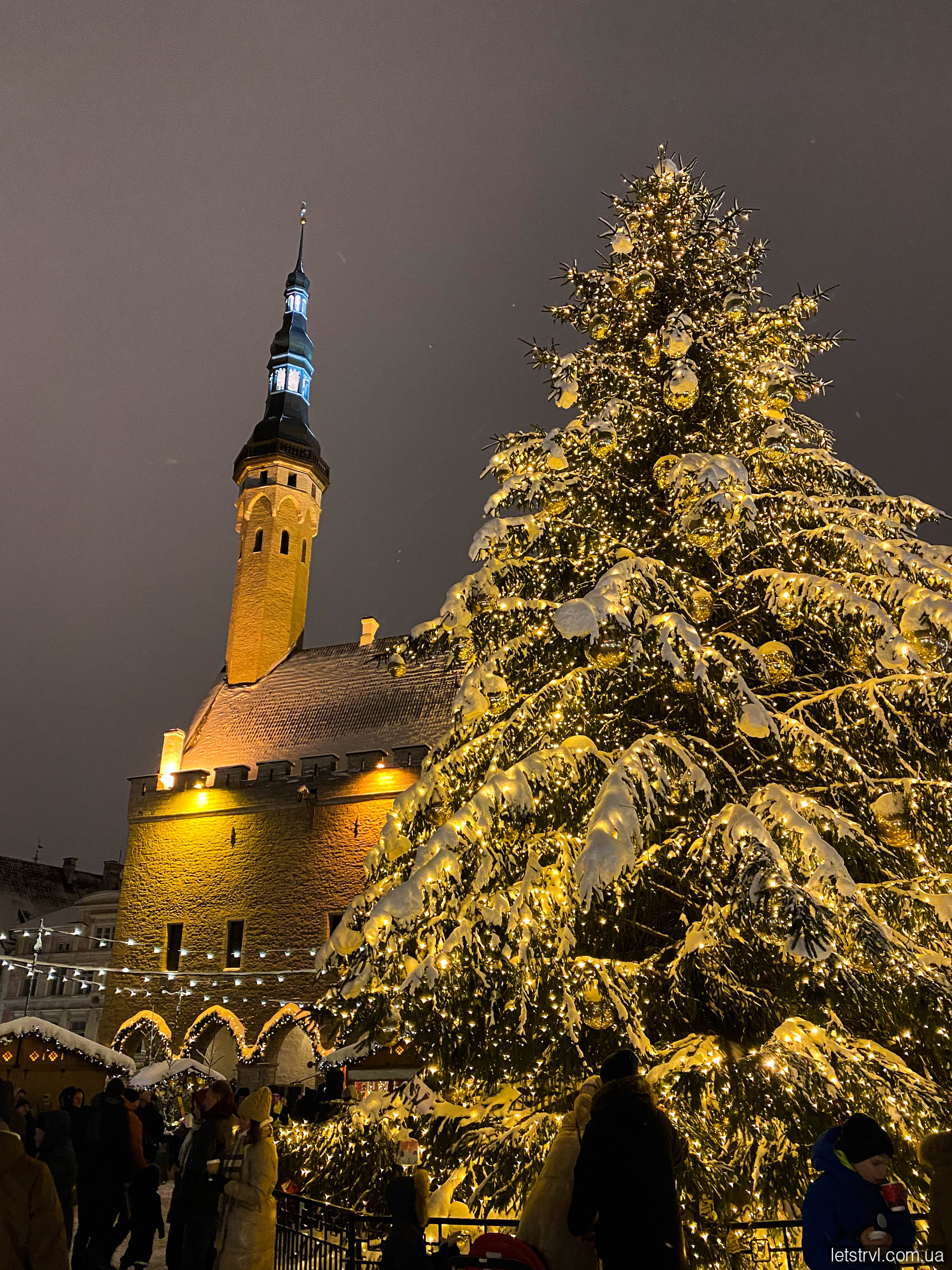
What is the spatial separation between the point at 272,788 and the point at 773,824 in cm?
2347

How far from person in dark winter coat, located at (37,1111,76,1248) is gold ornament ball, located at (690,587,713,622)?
594cm

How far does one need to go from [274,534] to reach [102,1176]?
2904 centimetres

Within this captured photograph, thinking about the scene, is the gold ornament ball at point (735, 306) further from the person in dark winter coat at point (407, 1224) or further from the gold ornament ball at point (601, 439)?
the person in dark winter coat at point (407, 1224)

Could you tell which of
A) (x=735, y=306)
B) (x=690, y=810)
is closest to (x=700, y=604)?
(x=690, y=810)

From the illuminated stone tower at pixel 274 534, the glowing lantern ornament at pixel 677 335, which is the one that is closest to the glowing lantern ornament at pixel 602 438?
the glowing lantern ornament at pixel 677 335

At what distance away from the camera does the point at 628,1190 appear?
371 cm

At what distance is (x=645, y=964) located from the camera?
6773 mm

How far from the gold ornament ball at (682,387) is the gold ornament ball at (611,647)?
2589mm

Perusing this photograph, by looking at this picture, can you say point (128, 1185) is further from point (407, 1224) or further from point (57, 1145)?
point (407, 1224)

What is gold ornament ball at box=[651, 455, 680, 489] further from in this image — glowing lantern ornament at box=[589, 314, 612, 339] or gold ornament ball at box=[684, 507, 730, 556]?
glowing lantern ornament at box=[589, 314, 612, 339]

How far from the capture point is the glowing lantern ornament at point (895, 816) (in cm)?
676

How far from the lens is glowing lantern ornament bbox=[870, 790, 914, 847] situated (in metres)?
6.76

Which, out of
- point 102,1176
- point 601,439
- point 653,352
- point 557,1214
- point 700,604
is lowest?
point 102,1176

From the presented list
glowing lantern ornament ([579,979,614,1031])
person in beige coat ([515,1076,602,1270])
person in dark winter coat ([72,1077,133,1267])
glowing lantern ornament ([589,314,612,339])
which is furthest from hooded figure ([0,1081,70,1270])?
glowing lantern ornament ([589,314,612,339])
